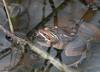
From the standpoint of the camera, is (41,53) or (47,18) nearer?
(41,53)

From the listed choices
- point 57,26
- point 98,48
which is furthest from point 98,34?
point 57,26

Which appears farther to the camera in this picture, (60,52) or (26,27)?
(26,27)

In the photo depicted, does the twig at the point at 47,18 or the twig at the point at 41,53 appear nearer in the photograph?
the twig at the point at 41,53

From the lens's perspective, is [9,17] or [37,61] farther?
[9,17]

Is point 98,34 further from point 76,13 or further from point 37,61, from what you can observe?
point 37,61

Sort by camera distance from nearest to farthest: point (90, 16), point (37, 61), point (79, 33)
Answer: point (37, 61)
point (79, 33)
point (90, 16)

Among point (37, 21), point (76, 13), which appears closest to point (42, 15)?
point (37, 21)

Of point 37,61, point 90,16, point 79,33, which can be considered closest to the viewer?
point 37,61

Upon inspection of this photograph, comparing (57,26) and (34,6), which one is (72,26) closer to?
(57,26)

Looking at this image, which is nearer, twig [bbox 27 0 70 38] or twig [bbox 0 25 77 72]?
twig [bbox 0 25 77 72]
